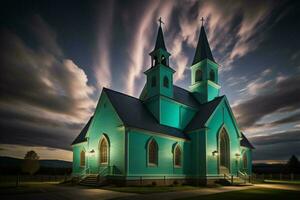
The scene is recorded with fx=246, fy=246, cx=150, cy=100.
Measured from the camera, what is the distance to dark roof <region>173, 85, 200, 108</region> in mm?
32256

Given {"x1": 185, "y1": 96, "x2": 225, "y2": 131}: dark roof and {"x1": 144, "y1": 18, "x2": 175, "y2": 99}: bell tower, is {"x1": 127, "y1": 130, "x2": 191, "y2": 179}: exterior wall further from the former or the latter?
{"x1": 144, "y1": 18, "x2": 175, "y2": 99}: bell tower

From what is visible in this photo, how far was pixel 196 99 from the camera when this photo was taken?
36.7 meters

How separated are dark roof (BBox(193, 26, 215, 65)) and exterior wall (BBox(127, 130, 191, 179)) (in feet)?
50.3

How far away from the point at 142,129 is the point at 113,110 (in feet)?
12.5

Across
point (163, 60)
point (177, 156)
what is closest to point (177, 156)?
point (177, 156)

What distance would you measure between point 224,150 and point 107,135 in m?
14.8

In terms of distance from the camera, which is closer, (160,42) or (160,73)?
(160,73)

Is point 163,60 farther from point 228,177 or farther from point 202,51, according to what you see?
point 228,177

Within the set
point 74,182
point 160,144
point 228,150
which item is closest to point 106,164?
point 74,182

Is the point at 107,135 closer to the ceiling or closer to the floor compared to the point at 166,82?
closer to the floor

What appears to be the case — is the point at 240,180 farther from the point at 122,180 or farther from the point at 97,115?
the point at 97,115

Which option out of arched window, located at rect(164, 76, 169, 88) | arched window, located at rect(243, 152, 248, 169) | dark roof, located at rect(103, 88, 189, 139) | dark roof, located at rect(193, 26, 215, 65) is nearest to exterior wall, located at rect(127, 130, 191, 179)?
dark roof, located at rect(103, 88, 189, 139)

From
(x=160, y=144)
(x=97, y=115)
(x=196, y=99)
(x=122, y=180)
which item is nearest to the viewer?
(x=122, y=180)

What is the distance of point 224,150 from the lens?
100 ft
